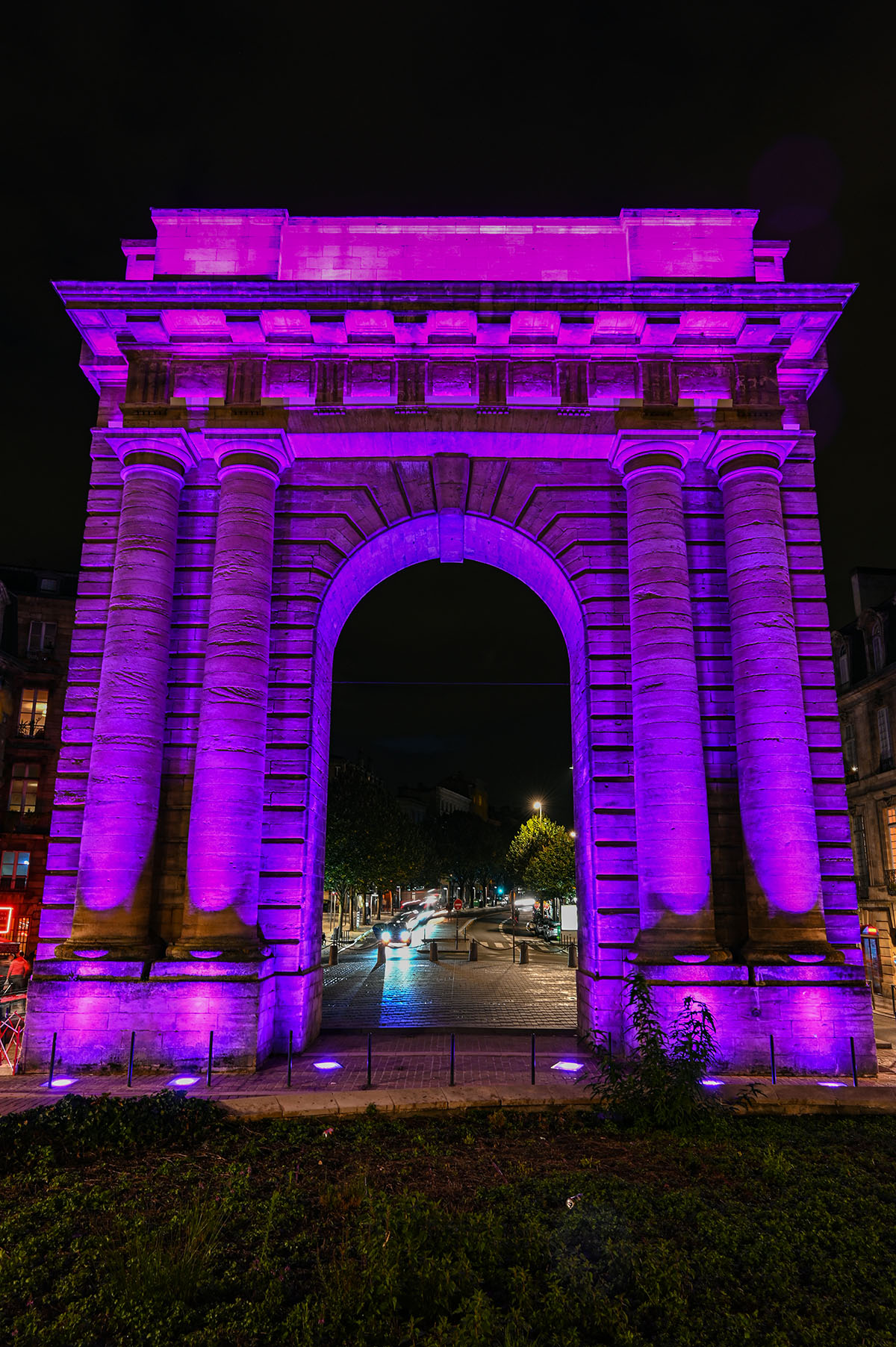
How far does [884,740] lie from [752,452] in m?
25.3

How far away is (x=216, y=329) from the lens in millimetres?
20281

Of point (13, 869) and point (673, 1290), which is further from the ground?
point (13, 869)

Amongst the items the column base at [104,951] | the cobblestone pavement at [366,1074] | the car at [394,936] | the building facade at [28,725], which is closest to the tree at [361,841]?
the car at [394,936]

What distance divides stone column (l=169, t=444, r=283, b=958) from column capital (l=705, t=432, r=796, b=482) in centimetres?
1110

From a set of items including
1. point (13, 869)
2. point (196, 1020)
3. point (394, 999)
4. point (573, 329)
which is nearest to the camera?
point (196, 1020)

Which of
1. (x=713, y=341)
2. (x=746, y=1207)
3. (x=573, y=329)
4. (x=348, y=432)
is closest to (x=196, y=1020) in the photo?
(x=746, y=1207)

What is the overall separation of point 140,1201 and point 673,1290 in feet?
20.3

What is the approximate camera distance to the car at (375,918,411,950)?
172 feet

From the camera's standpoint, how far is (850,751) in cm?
4316

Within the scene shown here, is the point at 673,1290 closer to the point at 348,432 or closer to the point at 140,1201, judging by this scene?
the point at 140,1201

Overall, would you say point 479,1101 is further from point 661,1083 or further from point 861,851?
point 861,851

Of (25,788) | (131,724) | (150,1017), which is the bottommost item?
(150,1017)

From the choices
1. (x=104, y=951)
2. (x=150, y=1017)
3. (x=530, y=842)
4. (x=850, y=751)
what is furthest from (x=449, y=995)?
(x=530, y=842)

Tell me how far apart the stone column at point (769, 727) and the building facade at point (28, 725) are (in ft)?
111
